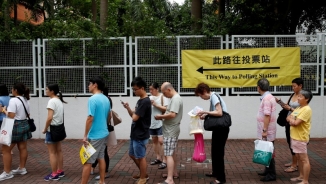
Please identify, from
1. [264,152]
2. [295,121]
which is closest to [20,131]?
[264,152]

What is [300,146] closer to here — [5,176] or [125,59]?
[5,176]

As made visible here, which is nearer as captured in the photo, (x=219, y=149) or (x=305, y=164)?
(x=305, y=164)

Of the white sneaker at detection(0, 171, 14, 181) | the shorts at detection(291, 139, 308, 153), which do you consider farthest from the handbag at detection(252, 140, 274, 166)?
the white sneaker at detection(0, 171, 14, 181)

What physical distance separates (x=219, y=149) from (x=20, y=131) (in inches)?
137

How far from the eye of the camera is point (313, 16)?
528 inches

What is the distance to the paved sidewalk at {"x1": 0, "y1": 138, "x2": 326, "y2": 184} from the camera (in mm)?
5922

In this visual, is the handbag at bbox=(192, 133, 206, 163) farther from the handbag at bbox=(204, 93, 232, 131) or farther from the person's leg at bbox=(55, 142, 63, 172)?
the person's leg at bbox=(55, 142, 63, 172)

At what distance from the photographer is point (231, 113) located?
923cm

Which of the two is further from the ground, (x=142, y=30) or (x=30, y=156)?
(x=142, y=30)

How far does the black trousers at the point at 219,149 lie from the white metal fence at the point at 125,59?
3.90 meters

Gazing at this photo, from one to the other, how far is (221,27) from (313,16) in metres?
5.89

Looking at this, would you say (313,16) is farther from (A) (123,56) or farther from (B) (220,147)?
(B) (220,147)

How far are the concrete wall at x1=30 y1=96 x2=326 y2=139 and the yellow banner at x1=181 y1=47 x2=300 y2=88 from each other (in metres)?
0.49

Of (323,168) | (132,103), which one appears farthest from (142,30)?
(323,168)
